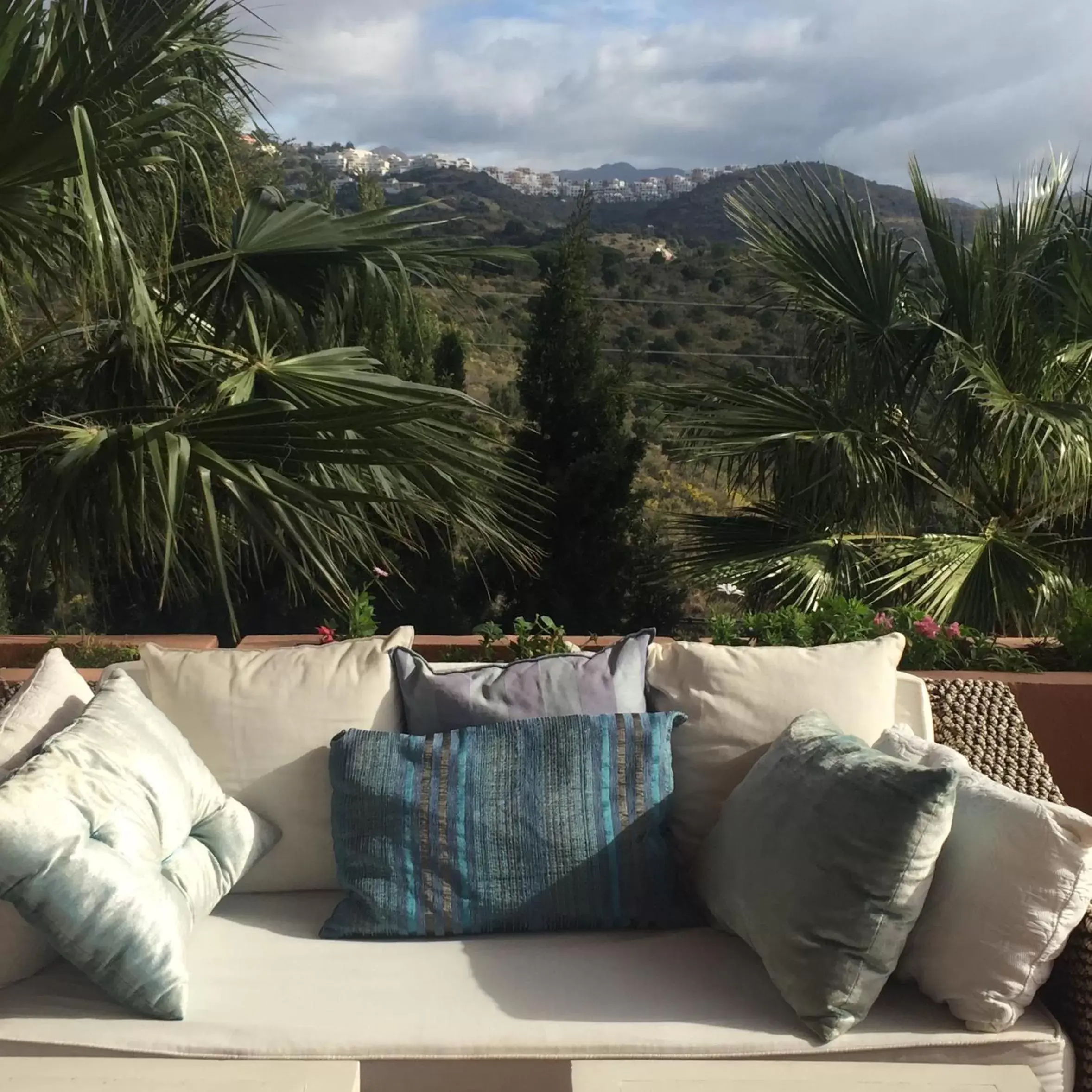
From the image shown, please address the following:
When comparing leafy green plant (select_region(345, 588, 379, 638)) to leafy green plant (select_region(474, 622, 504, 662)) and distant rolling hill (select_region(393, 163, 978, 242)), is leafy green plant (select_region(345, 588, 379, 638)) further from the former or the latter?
distant rolling hill (select_region(393, 163, 978, 242))

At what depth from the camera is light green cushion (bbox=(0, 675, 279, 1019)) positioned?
136 cm

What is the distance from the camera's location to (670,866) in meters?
1.76

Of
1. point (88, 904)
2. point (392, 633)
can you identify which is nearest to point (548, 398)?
point (392, 633)

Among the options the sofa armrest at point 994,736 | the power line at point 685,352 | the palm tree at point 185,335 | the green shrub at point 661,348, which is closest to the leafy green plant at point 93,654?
the palm tree at point 185,335

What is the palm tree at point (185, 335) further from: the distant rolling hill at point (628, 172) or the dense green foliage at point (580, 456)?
the distant rolling hill at point (628, 172)

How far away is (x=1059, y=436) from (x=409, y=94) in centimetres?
1076

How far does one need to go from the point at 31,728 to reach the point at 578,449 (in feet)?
15.4

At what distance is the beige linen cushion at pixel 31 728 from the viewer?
1.50 meters

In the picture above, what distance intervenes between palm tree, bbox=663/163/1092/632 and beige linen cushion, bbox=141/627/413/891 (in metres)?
1.83

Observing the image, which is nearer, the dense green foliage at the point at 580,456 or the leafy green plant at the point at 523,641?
the leafy green plant at the point at 523,641

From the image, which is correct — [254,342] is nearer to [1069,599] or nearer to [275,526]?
[275,526]

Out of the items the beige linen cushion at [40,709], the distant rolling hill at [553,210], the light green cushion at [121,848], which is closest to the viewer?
the light green cushion at [121,848]

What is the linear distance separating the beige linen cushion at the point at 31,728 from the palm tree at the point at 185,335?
273mm

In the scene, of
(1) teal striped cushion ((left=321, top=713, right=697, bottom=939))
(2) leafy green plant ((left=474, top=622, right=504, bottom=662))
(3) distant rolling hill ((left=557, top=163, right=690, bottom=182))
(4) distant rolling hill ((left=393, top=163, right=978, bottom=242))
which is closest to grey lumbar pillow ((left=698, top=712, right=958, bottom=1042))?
(1) teal striped cushion ((left=321, top=713, right=697, bottom=939))
